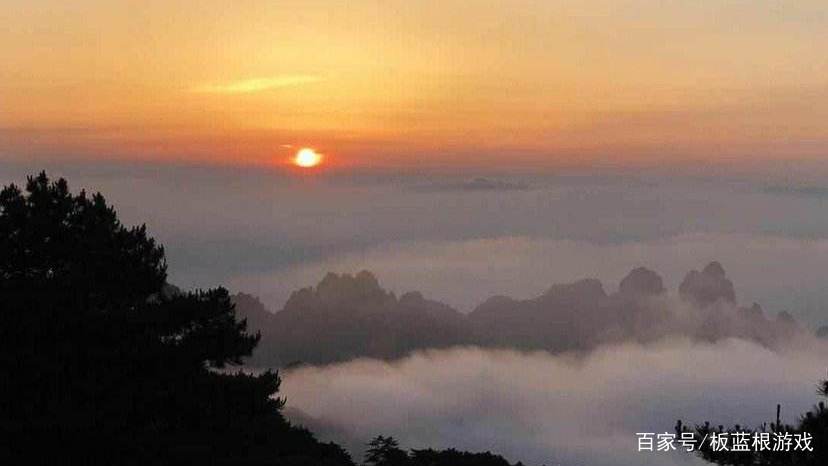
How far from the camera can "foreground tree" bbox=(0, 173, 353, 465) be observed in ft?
93.2

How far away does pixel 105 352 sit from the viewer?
1168 inches

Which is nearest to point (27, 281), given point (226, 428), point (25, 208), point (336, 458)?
point (25, 208)

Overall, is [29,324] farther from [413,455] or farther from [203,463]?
[413,455]

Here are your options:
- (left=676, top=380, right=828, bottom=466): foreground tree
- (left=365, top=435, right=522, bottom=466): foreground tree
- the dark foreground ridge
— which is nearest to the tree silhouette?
(left=365, top=435, right=522, bottom=466): foreground tree

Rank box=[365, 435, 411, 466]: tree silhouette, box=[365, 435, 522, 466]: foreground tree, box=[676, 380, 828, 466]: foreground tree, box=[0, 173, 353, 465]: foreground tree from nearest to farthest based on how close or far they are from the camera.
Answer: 1. box=[676, 380, 828, 466]: foreground tree
2. box=[0, 173, 353, 465]: foreground tree
3. box=[365, 435, 411, 466]: tree silhouette
4. box=[365, 435, 522, 466]: foreground tree

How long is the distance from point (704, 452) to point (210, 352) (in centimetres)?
1621

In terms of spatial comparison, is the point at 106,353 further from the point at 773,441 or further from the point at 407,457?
the point at 773,441

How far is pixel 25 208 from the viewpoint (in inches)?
1420

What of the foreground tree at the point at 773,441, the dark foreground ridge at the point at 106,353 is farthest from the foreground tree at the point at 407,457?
the foreground tree at the point at 773,441

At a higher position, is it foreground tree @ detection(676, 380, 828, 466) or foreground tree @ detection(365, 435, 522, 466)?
foreground tree @ detection(365, 435, 522, 466)

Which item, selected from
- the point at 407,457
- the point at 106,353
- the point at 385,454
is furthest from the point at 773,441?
the point at 407,457

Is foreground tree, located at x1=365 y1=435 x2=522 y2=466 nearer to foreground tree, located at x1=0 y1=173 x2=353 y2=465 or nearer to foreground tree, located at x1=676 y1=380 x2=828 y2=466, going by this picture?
foreground tree, located at x1=0 y1=173 x2=353 y2=465

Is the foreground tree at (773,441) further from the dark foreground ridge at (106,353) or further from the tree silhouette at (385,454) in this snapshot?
the tree silhouette at (385,454)

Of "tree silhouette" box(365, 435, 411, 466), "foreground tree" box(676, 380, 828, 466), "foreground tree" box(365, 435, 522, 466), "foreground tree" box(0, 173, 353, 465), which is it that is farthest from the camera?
"foreground tree" box(365, 435, 522, 466)
